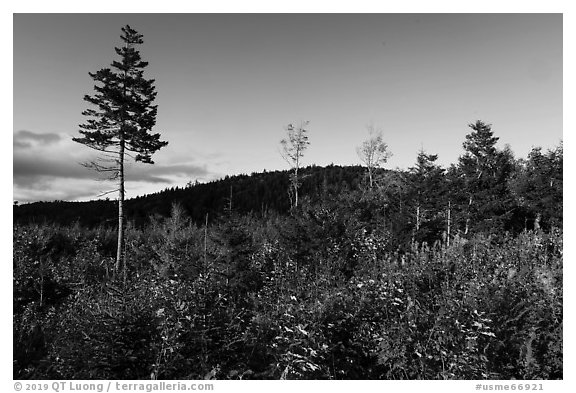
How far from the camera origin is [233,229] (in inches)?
456

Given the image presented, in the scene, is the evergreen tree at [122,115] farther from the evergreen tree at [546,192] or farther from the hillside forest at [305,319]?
the evergreen tree at [546,192]

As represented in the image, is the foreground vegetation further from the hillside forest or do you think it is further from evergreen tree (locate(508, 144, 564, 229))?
evergreen tree (locate(508, 144, 564, 229))

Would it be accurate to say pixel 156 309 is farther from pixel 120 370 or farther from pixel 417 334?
pixel 417 334

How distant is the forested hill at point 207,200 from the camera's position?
4384 centimetres

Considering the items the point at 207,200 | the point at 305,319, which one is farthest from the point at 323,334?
the point at 207,200

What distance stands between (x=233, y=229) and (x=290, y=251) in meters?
2.81

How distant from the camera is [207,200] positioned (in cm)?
5838

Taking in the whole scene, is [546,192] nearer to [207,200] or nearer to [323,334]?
[323,334]

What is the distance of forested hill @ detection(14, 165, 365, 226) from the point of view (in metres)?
43.8

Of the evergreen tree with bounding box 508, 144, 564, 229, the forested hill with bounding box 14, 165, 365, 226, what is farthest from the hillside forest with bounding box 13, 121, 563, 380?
the forested hill with bounding box 14, 165, 365, 226

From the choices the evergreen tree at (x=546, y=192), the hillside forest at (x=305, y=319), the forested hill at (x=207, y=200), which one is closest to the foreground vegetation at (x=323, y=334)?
the hillside forest at (x=305, y=319)

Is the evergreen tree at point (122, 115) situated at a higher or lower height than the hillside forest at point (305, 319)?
higher
